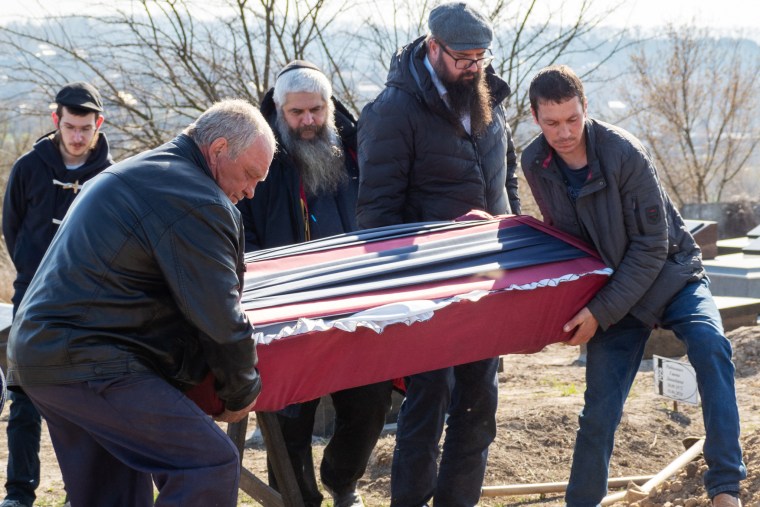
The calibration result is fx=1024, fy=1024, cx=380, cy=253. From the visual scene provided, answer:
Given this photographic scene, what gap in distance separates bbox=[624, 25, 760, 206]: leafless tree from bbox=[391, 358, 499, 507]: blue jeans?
16210 millimetres

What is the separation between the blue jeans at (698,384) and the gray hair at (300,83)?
62.3 inches

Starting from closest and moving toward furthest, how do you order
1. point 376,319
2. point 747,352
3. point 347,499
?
point 376,319 < point 347,499 < point 747,352

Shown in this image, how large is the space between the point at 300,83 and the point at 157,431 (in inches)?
76.2

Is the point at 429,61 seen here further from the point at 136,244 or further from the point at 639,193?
the point at 136,244

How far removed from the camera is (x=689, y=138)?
19875 millimetres

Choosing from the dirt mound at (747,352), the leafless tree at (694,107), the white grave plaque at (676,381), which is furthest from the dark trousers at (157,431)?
the leafless tree at (694,107)

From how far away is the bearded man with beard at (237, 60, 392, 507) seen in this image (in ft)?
14.0

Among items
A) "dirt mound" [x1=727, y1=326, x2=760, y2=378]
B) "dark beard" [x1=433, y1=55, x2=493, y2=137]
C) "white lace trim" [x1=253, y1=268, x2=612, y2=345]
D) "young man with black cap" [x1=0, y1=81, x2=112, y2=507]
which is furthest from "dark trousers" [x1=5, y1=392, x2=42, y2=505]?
"dirt mound" [x1=727, y1=326, x2=760, y2=378]

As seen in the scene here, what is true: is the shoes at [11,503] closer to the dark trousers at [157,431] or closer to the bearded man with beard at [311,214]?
the bearded man with beard at [311,214]

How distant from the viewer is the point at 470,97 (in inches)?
164

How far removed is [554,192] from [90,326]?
6.24ft

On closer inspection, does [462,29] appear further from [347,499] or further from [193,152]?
[347,499]

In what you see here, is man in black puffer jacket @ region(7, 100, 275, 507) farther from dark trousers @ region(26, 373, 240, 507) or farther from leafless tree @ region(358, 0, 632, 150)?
leafless tree @ region(358, 0, 632, 150)

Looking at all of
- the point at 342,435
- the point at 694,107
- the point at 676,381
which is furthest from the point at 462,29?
the point at 694,107
